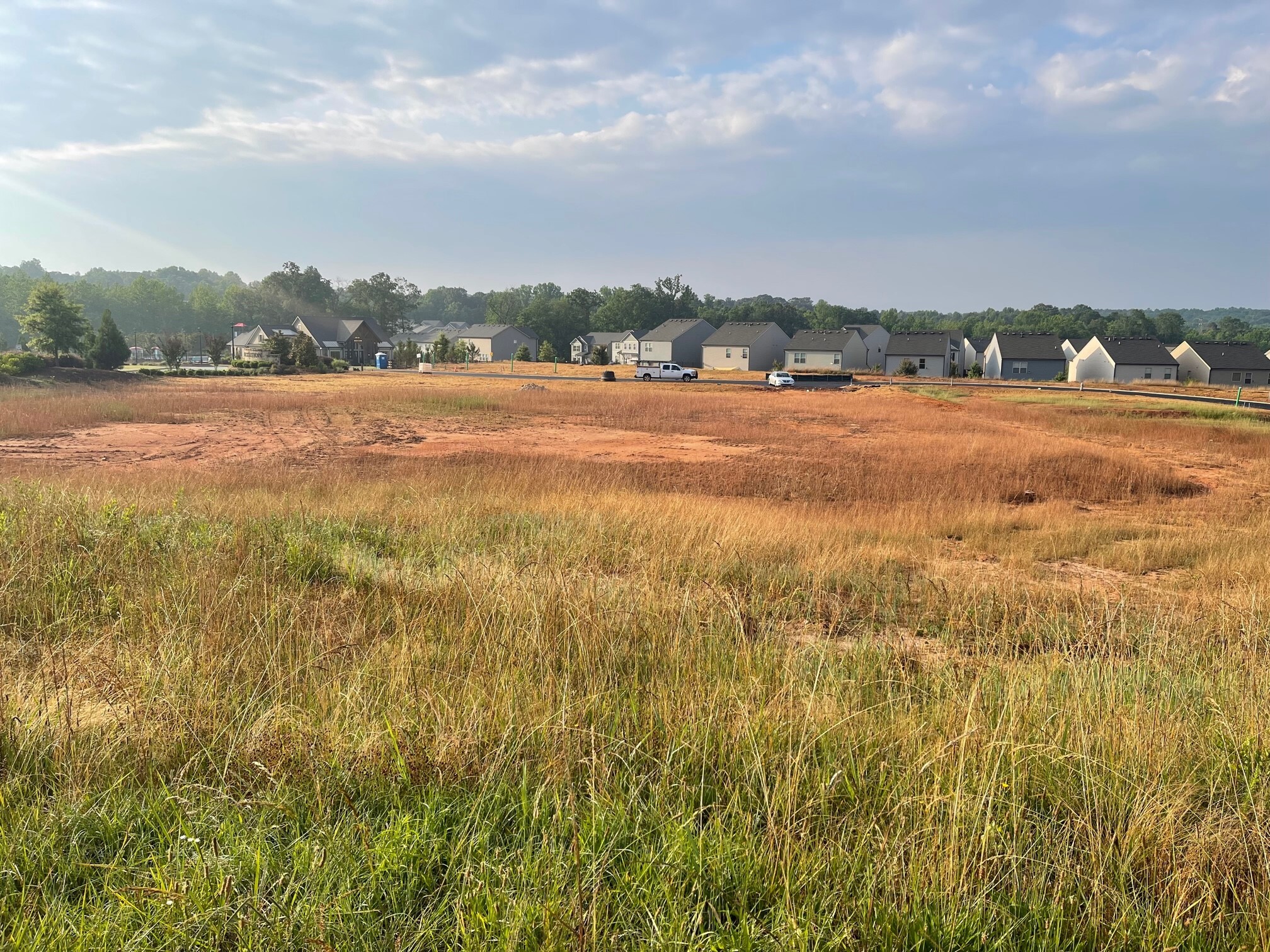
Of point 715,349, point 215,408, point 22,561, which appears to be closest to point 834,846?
point 22,561

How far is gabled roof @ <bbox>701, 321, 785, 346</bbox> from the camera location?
102250mm

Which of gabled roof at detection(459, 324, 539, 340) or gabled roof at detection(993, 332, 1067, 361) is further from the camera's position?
gabled roof at detection(459, 324, 539, 340)

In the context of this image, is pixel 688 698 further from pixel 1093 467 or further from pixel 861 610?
pixel 1093 467

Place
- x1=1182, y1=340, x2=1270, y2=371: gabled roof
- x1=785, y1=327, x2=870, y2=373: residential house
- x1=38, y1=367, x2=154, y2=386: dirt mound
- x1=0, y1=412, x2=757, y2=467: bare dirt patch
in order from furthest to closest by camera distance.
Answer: x1=785, y1=327, x2=870, y2=373: residential house < x1=1182, y1=340, x2=1270, y2=371: gabled roof < x1=38, y1=367, x2=154, y2=386: dirt mound < x1=0, y1=412, x2=757, y2=467: bare dirt patch

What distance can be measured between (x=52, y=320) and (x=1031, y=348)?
103891 millimetres

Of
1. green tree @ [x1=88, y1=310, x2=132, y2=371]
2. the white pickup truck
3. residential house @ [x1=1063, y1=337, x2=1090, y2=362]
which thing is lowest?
the white pickup truck

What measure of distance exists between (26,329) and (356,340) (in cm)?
5799

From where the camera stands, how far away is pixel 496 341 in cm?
12756

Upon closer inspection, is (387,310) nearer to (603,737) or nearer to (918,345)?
(918,345)

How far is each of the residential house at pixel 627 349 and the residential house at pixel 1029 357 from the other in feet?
168

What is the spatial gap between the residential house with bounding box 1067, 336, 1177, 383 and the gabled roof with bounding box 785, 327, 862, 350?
1117 inches

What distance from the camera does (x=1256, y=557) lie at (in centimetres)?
1053

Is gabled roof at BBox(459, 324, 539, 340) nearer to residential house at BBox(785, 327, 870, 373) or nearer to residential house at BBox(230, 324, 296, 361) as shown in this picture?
residential house at BBox(230, 324, 296, 361)

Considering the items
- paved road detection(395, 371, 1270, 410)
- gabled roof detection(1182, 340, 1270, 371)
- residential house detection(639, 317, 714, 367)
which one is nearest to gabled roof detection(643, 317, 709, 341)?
residential house detection(639, 317, 714, 367)
